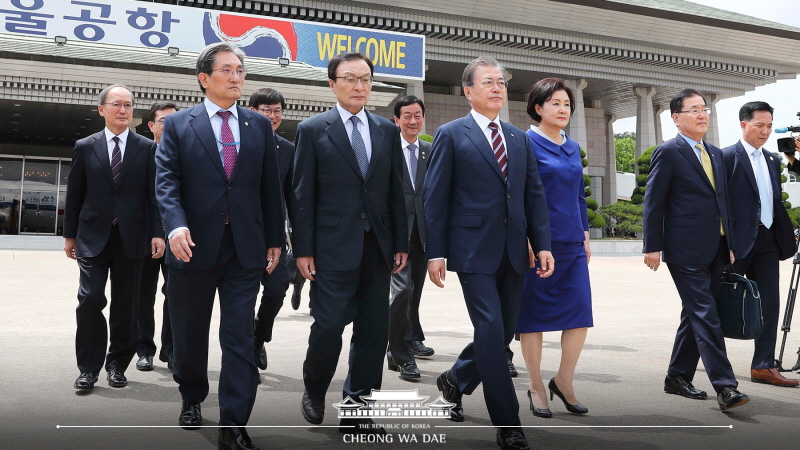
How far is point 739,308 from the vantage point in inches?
196

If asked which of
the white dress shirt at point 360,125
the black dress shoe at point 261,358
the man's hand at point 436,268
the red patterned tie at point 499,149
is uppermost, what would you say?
the white dress shirt at point 360,125

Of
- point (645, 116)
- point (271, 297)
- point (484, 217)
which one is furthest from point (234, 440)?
point (645, 116)

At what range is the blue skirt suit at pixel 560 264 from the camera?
14.8ft

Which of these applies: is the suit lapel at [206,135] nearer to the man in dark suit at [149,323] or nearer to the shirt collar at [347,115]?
the shirt collar at [347,115]

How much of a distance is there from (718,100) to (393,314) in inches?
1633

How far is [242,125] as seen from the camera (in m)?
4.05

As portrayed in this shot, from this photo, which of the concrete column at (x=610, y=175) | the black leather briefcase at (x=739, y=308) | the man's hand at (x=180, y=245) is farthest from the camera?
the concrete column at (x=610, y=175)

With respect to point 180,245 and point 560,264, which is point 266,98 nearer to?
point 180,245

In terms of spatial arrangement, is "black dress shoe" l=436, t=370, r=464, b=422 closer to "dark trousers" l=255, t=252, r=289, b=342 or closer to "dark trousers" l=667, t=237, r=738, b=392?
"dark trousers" l=667, t=237, r=738, b=392

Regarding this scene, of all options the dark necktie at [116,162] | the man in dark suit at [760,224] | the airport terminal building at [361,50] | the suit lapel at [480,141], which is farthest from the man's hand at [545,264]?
the airport terminal building at [361,50]

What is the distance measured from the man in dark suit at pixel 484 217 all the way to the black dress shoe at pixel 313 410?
0.73 meters

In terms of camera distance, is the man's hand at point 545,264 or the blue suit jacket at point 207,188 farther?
the man's hand at point 545,264

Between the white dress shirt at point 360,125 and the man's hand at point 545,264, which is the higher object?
the white dress shirt at point 360,125

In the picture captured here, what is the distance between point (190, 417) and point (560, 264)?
2.27m
